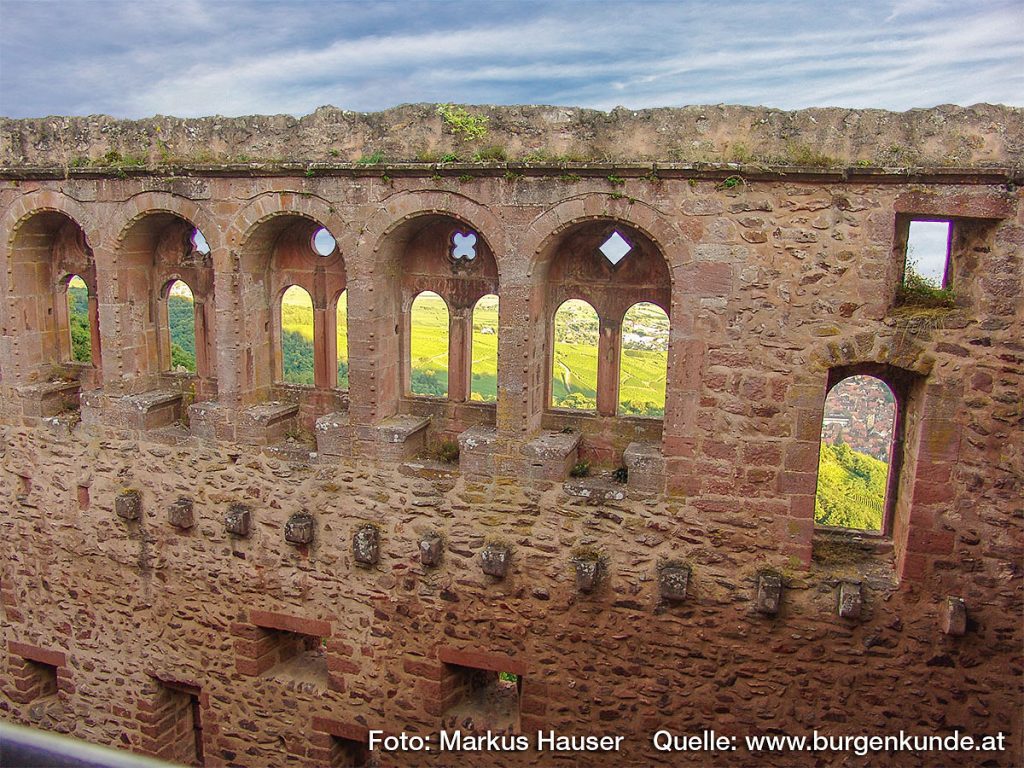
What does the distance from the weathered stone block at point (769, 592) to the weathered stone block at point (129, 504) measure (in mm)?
7063

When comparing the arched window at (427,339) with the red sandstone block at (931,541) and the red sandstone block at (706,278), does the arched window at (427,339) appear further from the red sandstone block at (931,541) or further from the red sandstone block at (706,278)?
the red sandstone block at (931,541)

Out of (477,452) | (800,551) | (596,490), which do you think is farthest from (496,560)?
(800,551)

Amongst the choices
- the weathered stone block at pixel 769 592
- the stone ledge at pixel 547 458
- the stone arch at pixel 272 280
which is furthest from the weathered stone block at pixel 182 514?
the weathered stone block at pixel 769 592

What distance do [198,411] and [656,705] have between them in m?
5.88

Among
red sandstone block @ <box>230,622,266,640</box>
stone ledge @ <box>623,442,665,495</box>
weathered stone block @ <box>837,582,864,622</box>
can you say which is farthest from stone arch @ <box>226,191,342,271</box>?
weathered stone block @ <box>837,582,864,622</box>

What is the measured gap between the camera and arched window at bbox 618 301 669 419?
28.4 feet

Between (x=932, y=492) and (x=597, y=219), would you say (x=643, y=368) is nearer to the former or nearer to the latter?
(x=597, y=219)

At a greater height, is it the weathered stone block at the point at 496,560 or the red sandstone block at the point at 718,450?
the red sandstone block at the point at 718,450

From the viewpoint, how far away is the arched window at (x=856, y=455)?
9.07 meters

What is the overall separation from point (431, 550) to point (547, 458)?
5.17 feet

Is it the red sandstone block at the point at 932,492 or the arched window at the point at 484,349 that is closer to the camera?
the red sandstone block at the point at 932,492

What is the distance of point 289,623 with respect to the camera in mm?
9438

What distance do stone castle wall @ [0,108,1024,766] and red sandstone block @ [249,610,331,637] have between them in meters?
0.03

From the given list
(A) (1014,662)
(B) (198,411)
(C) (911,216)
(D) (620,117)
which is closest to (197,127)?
(B) (198,411)
